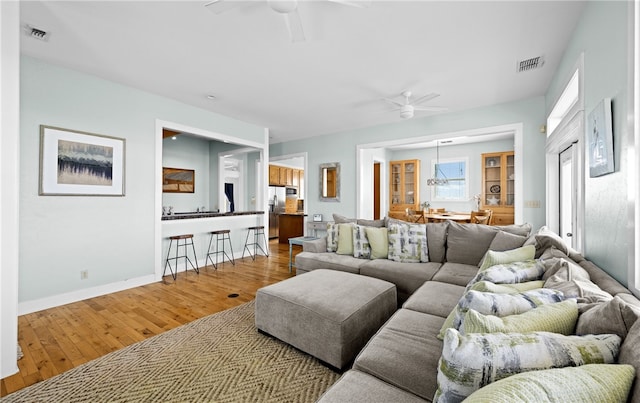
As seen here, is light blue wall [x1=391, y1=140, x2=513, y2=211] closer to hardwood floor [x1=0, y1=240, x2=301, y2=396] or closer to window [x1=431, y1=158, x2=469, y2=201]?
window [x1=431, y1=158, x2=469, y2=201]

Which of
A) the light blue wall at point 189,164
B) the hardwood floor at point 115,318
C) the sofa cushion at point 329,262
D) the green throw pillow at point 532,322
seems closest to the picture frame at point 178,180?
the light blue wall at point 189,164

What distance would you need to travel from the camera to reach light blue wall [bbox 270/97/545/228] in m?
4.10

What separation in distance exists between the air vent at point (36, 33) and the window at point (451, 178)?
25.5 ft

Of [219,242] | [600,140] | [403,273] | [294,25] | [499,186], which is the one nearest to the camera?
[600,140]

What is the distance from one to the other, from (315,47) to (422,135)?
298 cm

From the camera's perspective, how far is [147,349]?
Result: 223 centimetres

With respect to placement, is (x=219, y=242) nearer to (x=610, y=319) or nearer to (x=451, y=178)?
(x=610, y=319)

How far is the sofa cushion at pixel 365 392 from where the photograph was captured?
112 cm

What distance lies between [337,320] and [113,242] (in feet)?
10.7

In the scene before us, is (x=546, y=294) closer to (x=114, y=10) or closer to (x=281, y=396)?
(x=281, y=396)

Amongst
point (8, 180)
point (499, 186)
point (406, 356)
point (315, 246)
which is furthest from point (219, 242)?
point (499, 186)

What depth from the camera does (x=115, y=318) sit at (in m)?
2.81

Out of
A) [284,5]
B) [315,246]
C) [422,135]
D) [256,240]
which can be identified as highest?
[284,5]

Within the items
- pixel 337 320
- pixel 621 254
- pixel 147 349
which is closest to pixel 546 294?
pixel 621 254
